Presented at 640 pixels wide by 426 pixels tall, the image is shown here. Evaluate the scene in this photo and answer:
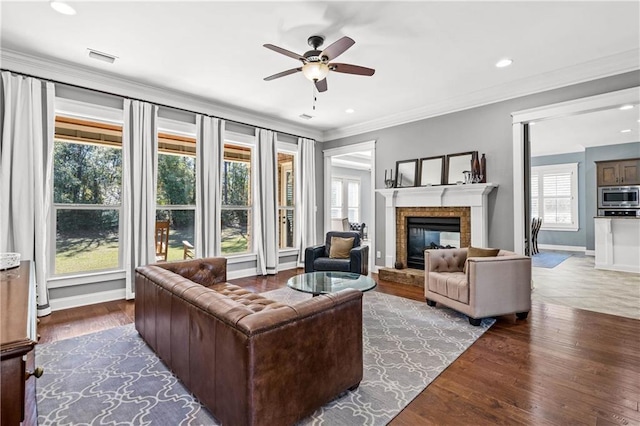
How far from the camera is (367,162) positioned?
10320mm

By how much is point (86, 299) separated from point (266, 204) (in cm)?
296

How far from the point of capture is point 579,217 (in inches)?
335

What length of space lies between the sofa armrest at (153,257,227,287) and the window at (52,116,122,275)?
5.69 ft

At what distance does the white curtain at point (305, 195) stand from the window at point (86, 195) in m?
3.18

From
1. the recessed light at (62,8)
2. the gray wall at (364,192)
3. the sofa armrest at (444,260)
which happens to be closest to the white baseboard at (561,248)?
the gray wall at (364,192)

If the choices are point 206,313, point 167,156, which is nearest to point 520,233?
point 206,313

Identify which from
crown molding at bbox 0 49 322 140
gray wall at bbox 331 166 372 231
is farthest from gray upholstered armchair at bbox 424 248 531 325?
gray wall at bbox 331 166 372 231

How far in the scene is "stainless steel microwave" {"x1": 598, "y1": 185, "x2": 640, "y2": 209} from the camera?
6.99 meters

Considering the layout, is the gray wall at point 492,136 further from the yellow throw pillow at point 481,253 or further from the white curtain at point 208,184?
the white curtain at point 208,184

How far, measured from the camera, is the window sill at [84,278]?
3.76m

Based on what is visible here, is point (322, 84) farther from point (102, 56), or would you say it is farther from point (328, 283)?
point (102, 56)

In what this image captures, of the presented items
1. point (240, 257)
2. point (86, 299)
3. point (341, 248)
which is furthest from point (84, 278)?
point (341, 248)

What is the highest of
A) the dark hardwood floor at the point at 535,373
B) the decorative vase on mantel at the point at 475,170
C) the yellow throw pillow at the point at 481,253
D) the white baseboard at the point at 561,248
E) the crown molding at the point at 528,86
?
the crown molding at the point at 528,86

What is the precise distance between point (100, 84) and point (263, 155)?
8.29ft
